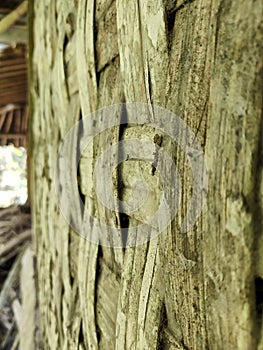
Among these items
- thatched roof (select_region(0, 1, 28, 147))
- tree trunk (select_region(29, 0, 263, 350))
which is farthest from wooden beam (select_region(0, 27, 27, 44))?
tree trunk (select_region(29, 0, 263, 350))

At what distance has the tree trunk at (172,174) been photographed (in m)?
0.33

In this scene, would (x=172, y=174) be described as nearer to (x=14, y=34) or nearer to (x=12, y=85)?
(x=14, y=34)

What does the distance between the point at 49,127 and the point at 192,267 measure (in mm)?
852

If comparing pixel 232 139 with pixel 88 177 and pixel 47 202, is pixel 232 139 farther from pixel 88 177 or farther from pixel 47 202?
pixel 47 202

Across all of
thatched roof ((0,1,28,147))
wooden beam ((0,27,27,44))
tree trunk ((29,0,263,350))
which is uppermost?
thatched roof ((0,1,28,147))

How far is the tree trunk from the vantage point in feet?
1.09

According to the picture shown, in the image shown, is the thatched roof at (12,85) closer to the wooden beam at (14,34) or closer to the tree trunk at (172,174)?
the wooden beam at (14,34)

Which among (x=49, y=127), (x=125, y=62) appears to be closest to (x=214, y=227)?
(x=125, y=62)

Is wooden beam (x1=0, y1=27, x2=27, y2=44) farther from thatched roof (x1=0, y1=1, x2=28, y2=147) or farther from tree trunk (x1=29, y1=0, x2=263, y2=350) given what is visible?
tree trunk (x1=29, y1=0, x2=263, y2=350)

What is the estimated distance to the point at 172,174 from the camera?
429 millimetres

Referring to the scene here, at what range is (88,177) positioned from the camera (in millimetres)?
750

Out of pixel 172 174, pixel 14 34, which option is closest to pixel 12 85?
pixel 14 34

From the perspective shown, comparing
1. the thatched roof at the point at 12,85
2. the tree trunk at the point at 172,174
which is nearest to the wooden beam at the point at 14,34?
the thatched roof at the point at 12,85

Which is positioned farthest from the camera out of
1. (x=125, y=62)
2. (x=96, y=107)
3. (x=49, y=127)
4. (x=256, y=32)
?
(x=49, y=127)
